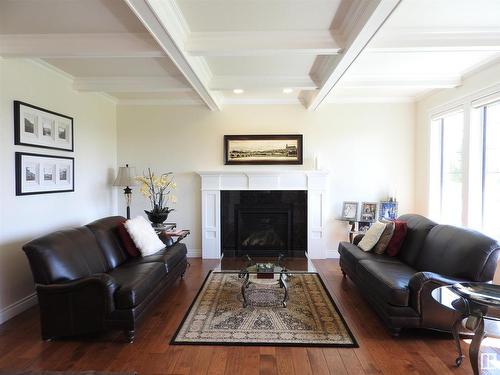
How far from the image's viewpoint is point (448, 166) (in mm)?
4574

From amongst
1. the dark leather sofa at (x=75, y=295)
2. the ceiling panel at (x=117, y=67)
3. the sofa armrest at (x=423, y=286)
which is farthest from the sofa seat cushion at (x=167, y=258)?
the sofa armrest at (x=423, y=286)

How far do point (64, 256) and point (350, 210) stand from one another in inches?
163

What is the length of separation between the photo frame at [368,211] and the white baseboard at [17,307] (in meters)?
4.59

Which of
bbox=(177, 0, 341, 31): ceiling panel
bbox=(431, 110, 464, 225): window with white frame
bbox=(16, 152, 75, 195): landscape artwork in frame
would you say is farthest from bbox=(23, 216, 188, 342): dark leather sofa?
bbox=(431, 110, 464, 225): window with white frame

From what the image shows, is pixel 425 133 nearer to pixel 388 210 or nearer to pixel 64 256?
pixel 388 210

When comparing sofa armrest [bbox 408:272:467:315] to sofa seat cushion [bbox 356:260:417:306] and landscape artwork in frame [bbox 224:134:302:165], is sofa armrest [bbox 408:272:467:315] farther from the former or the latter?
landscape artwork in frame [bbox 224:134:302:165]

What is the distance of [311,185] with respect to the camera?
17.0 feet

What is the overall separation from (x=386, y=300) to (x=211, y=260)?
3079 mm

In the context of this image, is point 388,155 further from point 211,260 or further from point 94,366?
point 94,366

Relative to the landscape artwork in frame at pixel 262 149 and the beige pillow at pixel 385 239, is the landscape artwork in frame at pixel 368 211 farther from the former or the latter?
the landscape artwork in frame at pixel 262 149

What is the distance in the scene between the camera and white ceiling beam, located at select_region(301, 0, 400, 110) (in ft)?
6.84

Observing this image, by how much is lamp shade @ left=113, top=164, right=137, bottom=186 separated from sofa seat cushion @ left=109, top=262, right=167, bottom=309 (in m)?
1.79

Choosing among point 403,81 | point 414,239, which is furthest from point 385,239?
point 403,81

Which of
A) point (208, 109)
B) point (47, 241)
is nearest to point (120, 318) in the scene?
point (47, 241)
